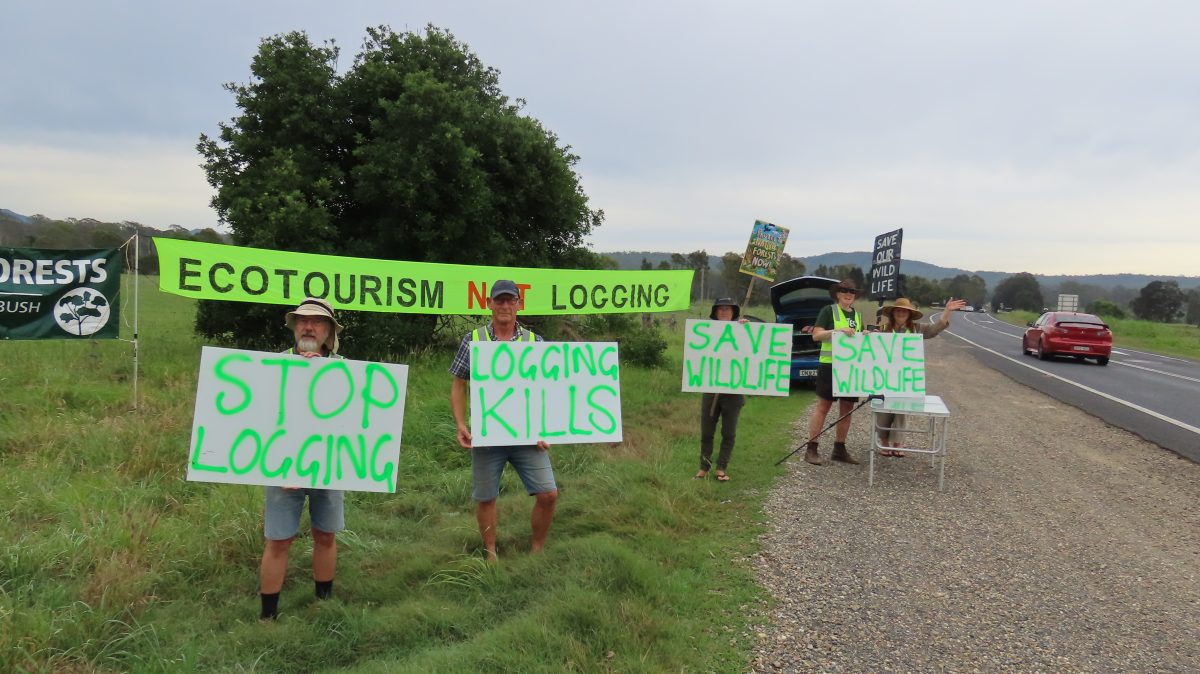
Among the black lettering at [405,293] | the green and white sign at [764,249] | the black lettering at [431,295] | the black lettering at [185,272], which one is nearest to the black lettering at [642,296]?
the green and white sign at [764,249]

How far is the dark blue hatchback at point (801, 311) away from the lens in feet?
40.9

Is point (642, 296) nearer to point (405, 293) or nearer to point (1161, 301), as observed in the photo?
point (405, 293)

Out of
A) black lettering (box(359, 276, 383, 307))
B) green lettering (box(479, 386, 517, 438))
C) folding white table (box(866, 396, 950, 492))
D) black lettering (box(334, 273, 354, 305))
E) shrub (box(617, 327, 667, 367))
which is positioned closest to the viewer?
green lettering (box(479, 386, 517, 438))

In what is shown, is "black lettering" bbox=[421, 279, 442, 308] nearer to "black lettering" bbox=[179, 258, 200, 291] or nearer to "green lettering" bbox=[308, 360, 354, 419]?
"black lettering" bbox=[179, 258, 200, 291]

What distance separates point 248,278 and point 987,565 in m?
7.47

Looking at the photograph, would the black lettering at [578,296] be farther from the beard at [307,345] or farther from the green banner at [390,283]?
the beard at [307,345]

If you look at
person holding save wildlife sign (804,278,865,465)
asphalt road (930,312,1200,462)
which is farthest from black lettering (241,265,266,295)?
asphalt road (930,312,1200,462)

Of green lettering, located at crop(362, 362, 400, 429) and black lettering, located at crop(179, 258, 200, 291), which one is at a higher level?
black lettering, located at crop(179, 258, 200, 291)

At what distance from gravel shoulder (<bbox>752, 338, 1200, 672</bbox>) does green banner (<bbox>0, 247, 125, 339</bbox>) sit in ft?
24.9

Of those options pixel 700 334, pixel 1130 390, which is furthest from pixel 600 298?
pixel 1130 390

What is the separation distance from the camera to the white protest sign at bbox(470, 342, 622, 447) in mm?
3932

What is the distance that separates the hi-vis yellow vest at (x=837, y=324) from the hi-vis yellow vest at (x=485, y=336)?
12.2 ft

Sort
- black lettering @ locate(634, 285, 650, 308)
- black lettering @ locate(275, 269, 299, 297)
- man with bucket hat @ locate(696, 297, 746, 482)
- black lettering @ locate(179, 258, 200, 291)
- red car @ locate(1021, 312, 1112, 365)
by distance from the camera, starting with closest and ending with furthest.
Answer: man with bucket hat @ locate(696, 297, 746, 482), black lettering @ locate(179, 258, 200, 291), black lettering @ locate(275, 269, 299, 297), black lettering @ locate(634, 285, 650, 308), red car @ locate(1021, 312, 1112, 365)

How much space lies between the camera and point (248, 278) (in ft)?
23.6
